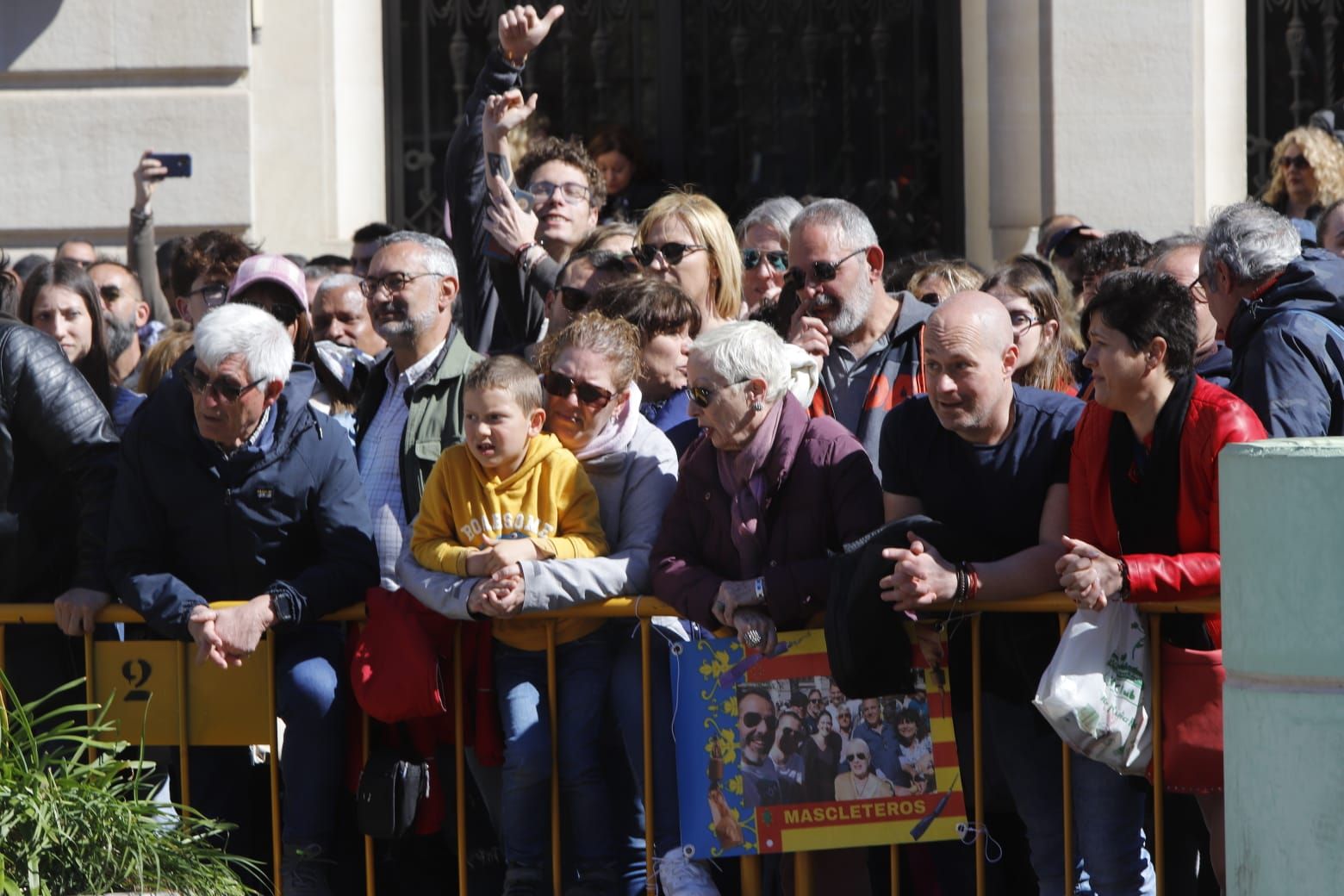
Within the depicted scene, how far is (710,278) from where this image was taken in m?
6.17

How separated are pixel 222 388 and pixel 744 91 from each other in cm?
556

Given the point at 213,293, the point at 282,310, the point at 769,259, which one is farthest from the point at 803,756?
the point at 213,293

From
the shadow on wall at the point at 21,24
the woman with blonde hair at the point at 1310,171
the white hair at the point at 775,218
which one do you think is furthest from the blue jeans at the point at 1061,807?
the shadow on wall at the point at 21,24

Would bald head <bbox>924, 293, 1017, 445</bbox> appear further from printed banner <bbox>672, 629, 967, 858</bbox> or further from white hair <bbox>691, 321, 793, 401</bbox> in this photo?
printed banner <bbox>672, 629, 967, 858</bbox>

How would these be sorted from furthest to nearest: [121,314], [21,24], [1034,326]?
[21,24] < [121,314] < [1034,326]

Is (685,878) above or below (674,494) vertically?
below

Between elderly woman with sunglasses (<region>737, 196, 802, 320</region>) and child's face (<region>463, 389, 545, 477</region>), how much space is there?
5.58 ft

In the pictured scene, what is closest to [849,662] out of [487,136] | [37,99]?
[487,136]

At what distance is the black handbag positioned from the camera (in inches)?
193

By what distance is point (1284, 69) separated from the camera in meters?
9.89

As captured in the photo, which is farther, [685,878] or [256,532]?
[256,532]

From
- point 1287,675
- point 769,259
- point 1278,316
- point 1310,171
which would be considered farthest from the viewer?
point 1310,171

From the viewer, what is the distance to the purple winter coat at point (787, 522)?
4695 mm

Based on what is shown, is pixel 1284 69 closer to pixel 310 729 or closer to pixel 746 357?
pixel 746 357
